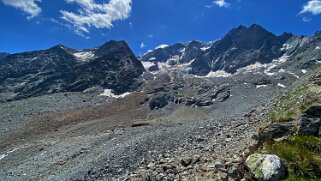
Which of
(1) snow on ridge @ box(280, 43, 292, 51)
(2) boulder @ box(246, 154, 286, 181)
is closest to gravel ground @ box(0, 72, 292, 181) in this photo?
(2) boulder @ box(246, 154, 286, 181)

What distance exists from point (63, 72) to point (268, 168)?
146292mm

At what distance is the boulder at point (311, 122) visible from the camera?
1897 cm

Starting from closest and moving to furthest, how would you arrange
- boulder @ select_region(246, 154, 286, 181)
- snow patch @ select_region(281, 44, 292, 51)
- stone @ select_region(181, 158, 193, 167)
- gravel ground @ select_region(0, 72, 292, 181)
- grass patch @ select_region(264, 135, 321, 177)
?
1. boulder @ select_region(246, 154, 286, 181)
2. grass patch @ select_region(264, 135, 321, 177)
3. stone @ select_region(181, 158, 193, 167)
4. gravel ground @ select_region(0, 72, 292, 181)
5. snow patch @ select_region(281, 44, 292, 51)

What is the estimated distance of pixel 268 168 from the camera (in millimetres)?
14703

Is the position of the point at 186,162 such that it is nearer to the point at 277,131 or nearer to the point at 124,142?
the point at 277,131

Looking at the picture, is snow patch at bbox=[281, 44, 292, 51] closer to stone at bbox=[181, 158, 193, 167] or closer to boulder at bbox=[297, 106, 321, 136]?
boulder at bbox=[297, 106, 321, 136]

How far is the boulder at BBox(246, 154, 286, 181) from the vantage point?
1452cm

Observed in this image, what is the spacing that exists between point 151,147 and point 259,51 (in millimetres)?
166211

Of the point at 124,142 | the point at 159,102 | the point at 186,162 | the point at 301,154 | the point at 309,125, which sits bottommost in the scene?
the point at 124,142

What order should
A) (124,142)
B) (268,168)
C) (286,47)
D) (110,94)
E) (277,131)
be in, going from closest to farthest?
(268,168) → (277,131) → (124,142) → (110,94) → (286,47)

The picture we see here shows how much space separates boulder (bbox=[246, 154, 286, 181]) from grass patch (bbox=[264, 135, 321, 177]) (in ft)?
1.88

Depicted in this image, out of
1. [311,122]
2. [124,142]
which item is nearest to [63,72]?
[124,142]

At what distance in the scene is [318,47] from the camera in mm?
130875

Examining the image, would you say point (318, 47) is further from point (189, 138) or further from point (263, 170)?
point (263, 170)
